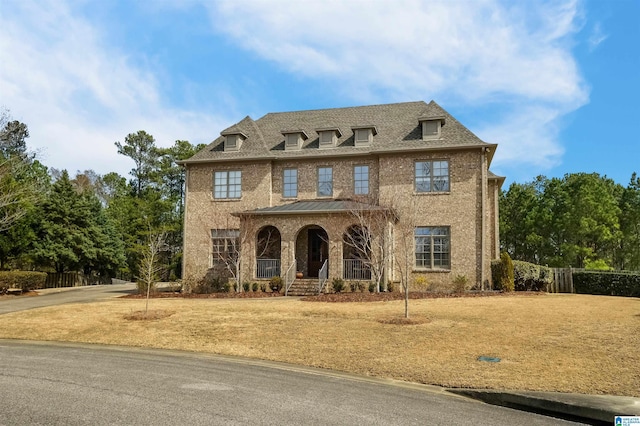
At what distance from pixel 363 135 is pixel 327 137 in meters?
2.00

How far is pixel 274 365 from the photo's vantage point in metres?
9.84

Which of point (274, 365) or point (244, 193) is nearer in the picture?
point (274, 365)

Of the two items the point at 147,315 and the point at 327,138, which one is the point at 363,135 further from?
the point at 147,315

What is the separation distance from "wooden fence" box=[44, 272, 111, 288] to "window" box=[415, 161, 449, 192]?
89.4 feet

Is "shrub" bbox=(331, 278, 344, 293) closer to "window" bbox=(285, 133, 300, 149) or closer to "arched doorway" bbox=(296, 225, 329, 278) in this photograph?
"arched doorway" bbox=(296, 225, 329, 278)

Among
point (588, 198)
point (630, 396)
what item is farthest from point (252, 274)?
point (588, 198)

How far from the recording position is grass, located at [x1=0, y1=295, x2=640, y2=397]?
28.0ft

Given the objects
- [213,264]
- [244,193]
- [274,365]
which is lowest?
[274,365]

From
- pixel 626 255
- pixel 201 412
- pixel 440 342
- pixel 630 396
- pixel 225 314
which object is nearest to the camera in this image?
pixel 201 412

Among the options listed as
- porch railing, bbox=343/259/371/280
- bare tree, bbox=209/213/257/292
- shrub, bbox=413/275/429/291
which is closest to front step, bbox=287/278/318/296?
porch railing, bbox=343/259/371/280

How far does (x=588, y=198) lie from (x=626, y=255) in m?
10.5

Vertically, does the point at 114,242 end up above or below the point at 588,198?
below

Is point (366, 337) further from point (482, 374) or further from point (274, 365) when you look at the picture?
point (482, 374)

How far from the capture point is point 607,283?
2427 centimetres
